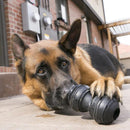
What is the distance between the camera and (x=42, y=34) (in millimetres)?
4816

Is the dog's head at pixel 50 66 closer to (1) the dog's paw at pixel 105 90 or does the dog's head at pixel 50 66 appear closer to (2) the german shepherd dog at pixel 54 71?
(2) the german shepherd dog at pixel 54 71

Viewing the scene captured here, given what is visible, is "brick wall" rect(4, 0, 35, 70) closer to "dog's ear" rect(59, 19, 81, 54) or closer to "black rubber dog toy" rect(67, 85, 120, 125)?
"dog's ear" rect(59, 19, 81, 54)

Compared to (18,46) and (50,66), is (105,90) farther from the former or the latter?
(18,46)

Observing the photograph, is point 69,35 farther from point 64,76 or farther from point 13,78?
point 13,78

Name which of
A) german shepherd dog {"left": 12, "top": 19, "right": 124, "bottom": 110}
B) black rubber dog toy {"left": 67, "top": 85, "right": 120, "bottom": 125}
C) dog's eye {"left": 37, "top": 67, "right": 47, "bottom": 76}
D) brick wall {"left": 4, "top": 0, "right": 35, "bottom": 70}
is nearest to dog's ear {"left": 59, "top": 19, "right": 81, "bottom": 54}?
german shepherd dog {"left": 12, "top": 19, "right": 124, "bottom": 110}

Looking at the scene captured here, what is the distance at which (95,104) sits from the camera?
1.13 metres

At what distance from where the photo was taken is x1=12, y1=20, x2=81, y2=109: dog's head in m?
1.48

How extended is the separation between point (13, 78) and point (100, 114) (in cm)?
276

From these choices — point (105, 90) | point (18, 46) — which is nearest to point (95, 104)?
point (105, 90)

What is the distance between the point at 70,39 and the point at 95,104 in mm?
900

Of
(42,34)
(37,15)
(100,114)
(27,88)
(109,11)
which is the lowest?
(100,114)

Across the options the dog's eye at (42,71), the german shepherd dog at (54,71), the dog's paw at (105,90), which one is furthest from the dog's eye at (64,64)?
the dog's paw at (105,90)

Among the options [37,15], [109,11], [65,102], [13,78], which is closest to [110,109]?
[65,102]

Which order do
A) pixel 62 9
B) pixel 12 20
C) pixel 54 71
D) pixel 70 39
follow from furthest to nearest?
pixel 62 9
pixel 12 20
pixel 70 39
pixel 54 71
